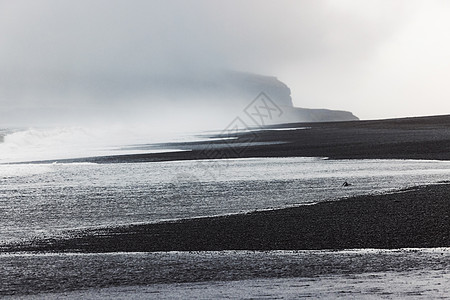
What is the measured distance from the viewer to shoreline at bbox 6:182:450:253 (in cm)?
1750

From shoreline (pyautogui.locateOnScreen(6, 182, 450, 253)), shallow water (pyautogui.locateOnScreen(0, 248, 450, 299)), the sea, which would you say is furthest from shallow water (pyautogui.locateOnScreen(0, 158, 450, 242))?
shallow water (pyautogui.locateOnScreen(0, 248, 450, 299))

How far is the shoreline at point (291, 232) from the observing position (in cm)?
1750

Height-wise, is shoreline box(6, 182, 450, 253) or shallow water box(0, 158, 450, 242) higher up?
shallow water box(0, 158, 450, 242)

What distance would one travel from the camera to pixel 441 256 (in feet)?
50.7

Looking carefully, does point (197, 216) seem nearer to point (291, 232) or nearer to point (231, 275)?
point (291, 232)

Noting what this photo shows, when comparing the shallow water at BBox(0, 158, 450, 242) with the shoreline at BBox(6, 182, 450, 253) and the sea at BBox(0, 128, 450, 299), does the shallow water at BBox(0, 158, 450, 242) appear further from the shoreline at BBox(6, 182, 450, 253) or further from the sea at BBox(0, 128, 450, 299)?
the shoreline at BBox(6, 182, 450, 253)

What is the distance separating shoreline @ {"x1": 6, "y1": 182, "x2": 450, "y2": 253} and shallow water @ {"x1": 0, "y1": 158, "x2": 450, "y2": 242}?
1478mm

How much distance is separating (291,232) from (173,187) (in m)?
12.5

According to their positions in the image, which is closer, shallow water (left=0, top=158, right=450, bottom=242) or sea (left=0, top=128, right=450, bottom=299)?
sea (left=0, top=128, right=450, bottom=299)

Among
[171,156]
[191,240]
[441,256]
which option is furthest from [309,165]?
[441,256]

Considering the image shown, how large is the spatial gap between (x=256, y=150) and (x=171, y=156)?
25.0ft

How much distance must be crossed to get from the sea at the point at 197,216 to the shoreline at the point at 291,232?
72cm

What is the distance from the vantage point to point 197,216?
22375 millimetres

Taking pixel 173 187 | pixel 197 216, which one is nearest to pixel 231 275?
pixel 197 216
